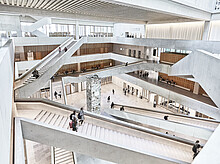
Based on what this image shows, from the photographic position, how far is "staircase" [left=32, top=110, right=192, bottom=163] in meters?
8.70

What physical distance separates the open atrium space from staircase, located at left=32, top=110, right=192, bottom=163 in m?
0.06

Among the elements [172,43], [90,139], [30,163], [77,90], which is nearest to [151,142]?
[90,139]

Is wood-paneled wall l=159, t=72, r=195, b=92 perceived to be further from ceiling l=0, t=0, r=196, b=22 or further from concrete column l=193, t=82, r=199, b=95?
ceiling l=0, t=0, r=196, b=22

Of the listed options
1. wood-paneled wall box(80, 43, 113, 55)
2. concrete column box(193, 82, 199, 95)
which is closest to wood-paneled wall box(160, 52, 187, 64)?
concrete column box(193, 82, 199, 95)

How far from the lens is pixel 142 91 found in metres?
22.9

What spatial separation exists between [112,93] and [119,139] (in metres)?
15.3

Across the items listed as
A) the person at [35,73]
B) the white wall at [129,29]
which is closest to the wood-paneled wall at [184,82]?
the white wall at [129,29]

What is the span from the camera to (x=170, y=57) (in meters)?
20.0

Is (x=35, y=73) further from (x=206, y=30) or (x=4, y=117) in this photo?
(x=206, y=30)

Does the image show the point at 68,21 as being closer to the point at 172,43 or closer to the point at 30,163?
the point at 172,43

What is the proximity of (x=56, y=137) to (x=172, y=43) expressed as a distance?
14.2 metres

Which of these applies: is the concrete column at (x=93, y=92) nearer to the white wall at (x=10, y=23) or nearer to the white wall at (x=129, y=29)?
the white wall at (x=10, y=23)

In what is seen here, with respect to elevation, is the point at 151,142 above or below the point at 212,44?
below

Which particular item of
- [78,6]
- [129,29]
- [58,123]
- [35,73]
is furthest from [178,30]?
[58,123]
